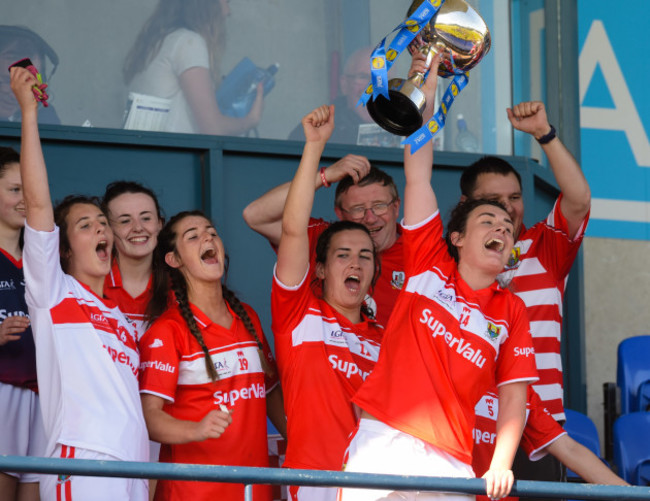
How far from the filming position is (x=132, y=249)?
12.9 feet

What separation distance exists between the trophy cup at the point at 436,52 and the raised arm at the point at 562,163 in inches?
20.4

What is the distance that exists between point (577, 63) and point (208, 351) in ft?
13.9

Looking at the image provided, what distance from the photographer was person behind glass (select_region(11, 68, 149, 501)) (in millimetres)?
3168

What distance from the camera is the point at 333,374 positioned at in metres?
3.41

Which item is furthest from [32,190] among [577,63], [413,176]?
[577,63]

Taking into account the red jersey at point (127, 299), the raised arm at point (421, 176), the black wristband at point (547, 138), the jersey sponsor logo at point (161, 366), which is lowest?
the jersey sponsor logo at point (161, 366)

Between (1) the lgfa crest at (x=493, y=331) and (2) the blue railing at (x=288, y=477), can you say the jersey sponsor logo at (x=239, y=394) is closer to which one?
(2) the blue railing at (x=288, y=477)

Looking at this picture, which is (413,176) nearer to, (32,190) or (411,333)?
(411,333)

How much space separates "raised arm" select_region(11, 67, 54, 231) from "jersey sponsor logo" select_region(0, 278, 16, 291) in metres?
0.42

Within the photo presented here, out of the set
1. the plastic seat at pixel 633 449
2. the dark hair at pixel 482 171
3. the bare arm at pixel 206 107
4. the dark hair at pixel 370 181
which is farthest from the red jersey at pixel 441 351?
the bare arm at pixel 206 107

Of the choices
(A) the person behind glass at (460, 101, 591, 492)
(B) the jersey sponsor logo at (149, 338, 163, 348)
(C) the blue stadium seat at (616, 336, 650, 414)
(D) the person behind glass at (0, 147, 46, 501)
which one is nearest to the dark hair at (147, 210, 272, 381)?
(B) the jersey sponsor logo at (149, 338, 163, 348)

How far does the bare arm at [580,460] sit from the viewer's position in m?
3.38

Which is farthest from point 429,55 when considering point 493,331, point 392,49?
point 493,331

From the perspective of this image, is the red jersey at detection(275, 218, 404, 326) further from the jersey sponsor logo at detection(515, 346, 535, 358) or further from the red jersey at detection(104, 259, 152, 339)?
the jersey sponsor logo at detection(515, 346, 535, 358)
